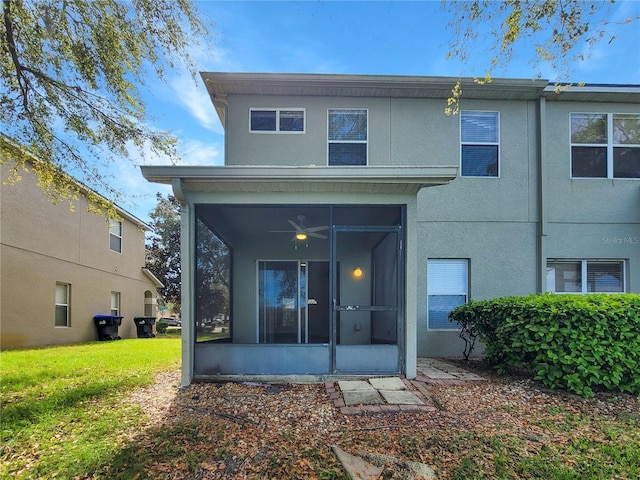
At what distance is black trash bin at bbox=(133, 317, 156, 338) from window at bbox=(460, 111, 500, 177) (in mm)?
14173

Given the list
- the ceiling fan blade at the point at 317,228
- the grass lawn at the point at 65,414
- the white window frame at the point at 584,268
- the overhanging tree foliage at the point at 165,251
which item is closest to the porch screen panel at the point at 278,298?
the ceiling fan blade at the point at 317,228

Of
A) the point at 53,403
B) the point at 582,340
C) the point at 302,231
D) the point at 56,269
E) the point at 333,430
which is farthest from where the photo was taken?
the point at 56,269

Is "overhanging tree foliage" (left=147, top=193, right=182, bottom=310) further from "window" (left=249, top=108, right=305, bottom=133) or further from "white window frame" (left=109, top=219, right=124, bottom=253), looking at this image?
"window" (left=249, top=108, right=305, bottom=133)

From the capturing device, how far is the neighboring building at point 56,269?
32.4 ft

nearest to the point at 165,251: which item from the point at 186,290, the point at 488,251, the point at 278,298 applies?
the point at 278,298

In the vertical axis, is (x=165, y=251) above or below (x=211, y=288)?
above

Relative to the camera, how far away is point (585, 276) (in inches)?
311

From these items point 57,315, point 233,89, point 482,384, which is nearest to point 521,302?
point 482,384

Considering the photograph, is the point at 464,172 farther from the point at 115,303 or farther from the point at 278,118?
the point at 115,303

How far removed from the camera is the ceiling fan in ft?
22.6

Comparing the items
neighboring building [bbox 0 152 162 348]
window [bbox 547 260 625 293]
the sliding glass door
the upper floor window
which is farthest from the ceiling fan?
the upper floor window

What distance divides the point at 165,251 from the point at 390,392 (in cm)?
2309

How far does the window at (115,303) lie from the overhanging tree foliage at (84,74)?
31.1ft

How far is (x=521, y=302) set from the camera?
17.4ft
